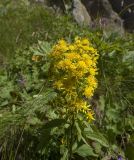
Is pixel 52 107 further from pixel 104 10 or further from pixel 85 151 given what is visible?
pixel 104 10

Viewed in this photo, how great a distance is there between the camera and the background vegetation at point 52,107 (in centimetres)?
244

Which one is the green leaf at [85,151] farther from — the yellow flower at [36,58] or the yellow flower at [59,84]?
the yellow flower at [36,58]

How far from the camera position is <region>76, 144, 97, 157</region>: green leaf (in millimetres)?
2525

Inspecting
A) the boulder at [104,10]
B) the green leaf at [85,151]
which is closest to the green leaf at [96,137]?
the green leaf at [85,151]

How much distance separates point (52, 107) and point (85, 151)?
297 millimetres

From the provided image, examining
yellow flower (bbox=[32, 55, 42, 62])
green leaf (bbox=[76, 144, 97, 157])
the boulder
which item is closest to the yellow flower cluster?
green leaf (bbox=[76, 144, 97, 157])

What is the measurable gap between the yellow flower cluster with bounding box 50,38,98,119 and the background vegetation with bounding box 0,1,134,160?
6.5 inches

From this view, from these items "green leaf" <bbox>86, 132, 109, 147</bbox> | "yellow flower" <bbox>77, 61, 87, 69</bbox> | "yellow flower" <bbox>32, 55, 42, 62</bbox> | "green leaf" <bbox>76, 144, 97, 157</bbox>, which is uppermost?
"yellow flower" <bbox>32, 55, 42, 62</bbox>

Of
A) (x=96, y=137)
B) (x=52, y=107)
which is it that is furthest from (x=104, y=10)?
(x=96, y=137)

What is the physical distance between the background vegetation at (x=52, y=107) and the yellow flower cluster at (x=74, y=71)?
0.54 ft

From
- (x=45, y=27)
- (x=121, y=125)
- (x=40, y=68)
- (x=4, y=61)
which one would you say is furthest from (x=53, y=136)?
(x=45, y=27)

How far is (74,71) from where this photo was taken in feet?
6.98

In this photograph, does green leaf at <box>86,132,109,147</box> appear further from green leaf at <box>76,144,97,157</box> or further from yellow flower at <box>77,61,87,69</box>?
yellow flower at <box>77,61,87,69</box>

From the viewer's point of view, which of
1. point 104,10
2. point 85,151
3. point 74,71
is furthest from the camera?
point 104,10
